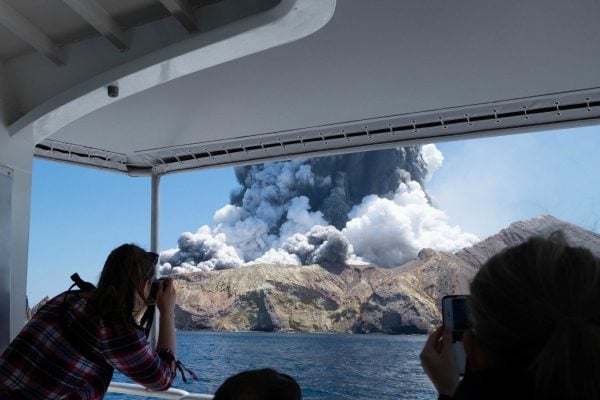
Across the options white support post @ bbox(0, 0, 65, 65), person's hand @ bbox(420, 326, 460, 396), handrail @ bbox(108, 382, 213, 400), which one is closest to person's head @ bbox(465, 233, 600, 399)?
person's hand @ bbox(420, 326, 460, 396)

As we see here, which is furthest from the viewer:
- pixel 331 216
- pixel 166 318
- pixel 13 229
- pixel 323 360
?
pixel 331 216

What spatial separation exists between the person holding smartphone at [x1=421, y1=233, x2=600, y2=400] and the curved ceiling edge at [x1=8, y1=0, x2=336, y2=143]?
1059 mm

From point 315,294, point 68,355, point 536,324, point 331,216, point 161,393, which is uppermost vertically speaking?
point 331,216

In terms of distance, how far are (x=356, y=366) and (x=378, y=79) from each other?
84.7 feet

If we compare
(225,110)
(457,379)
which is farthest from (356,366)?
(457,379)

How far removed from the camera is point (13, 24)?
1.78 metres

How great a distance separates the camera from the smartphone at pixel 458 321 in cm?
72

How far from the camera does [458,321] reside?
740 mm

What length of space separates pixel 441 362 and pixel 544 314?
22cm

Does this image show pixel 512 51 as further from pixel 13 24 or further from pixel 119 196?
pixel 119 196

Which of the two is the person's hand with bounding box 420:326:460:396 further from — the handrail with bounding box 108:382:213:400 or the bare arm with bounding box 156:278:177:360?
the handrail with bounding box 108:382:213:400

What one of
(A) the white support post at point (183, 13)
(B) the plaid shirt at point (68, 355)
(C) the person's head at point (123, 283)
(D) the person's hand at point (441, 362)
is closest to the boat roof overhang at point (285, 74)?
(A) the white support post at point (183, 13)

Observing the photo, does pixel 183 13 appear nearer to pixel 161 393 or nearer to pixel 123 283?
pixel 123 283

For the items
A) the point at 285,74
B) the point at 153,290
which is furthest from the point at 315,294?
the point at 153,290
